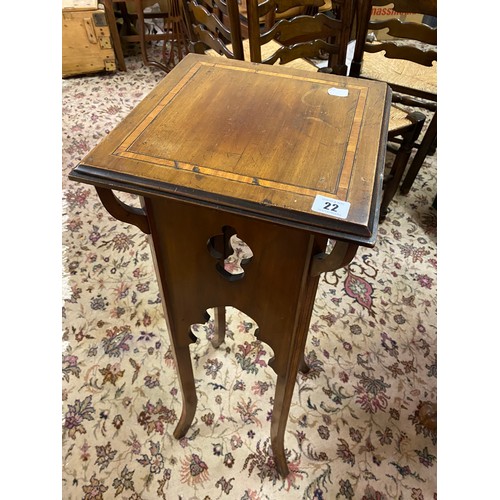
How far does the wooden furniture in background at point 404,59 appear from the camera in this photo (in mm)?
1436

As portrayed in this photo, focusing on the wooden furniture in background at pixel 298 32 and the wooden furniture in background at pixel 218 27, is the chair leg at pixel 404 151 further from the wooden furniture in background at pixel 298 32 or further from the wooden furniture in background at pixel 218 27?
the wooden furniture in background at pixel 218 27

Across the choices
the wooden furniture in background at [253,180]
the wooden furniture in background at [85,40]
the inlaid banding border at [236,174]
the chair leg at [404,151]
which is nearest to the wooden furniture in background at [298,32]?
the chair leg at [404,151]

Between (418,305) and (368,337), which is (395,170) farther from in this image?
(368,337)

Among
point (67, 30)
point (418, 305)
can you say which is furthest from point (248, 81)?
point (67, 30)

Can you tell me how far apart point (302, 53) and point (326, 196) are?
134 cm

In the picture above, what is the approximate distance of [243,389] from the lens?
3.95ft

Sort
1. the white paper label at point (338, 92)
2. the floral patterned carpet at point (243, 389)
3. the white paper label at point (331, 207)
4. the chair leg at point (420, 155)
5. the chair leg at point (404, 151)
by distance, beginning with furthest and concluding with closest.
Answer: the chair leg at point (420, 155) → the chair leg at point (404, 151) → the floral patterned carpet at point (243, 389) → the white paper label at point (338, 92) → the white paper label at point (331, 207)

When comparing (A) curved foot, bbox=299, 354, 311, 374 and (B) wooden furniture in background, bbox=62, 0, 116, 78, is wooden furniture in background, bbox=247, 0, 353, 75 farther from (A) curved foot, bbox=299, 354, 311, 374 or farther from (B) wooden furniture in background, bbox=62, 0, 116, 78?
(B) wooden furniture in background, bbox=62, 0, 116, 78

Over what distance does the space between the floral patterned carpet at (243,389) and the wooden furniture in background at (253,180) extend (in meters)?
0.46

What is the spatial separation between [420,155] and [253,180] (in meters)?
1.50

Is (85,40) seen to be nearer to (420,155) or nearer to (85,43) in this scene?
(85,43)

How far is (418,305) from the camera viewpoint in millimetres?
1459

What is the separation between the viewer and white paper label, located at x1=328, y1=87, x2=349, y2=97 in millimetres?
704

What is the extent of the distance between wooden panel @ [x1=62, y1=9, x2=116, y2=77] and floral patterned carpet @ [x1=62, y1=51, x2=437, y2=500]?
1.65m
